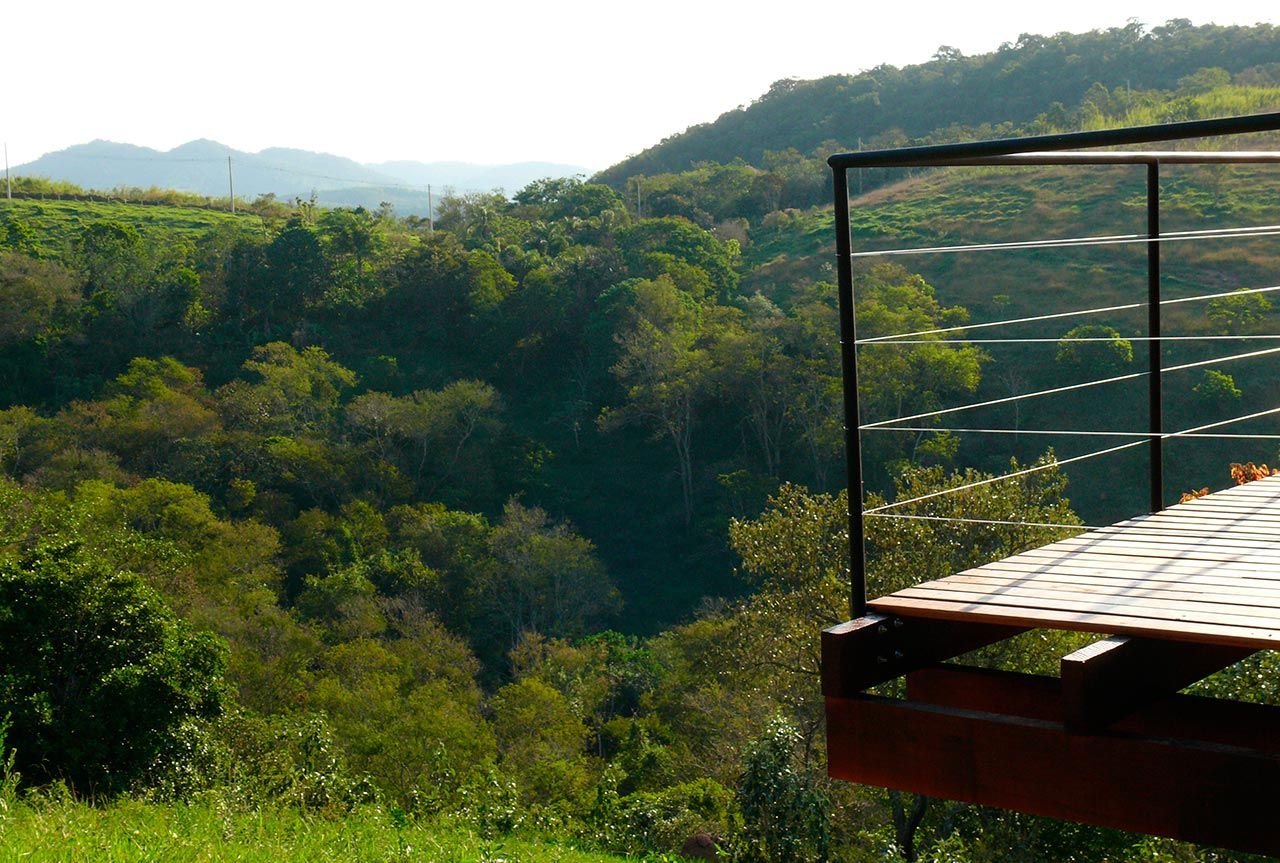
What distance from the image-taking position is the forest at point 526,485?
9703 millimetres

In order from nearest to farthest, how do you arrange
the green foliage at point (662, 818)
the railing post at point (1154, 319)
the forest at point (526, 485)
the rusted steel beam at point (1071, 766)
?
the rusted steel beam at point (1071, 766)
the railing post at point (1154, 319)
the forest at point (526, 485)
the green foliage at point (662, 818)

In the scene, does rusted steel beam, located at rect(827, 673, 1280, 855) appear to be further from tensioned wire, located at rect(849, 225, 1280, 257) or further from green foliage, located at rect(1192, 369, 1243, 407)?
green foliage, located at rect(1192, 369, 1243, 407)

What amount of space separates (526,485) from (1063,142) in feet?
80.3

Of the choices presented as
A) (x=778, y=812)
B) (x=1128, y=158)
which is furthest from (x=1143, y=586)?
(x=778, y=812)

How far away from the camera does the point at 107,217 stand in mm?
35469

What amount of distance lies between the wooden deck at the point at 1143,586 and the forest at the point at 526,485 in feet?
6.59

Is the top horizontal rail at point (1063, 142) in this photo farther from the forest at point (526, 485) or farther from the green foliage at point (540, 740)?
the green foliage at point (540, 740)

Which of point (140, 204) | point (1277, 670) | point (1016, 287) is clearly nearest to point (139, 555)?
point (1277, 670)

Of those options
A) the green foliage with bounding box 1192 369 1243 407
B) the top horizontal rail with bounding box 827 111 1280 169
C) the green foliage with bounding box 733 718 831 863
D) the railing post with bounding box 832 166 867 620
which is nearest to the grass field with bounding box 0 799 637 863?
the green foliage with bounding box 733 718 831 863

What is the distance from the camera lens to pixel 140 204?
3888cm

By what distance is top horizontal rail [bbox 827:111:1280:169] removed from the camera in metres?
1.69

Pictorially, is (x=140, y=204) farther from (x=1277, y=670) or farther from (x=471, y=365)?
(x=1277, y=670)

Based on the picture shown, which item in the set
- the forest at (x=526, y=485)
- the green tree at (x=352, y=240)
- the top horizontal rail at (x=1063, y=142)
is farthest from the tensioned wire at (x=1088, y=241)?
the green tree at (x=352, y=240)

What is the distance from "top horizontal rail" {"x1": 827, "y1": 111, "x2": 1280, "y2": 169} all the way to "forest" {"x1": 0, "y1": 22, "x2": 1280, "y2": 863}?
2.44m
